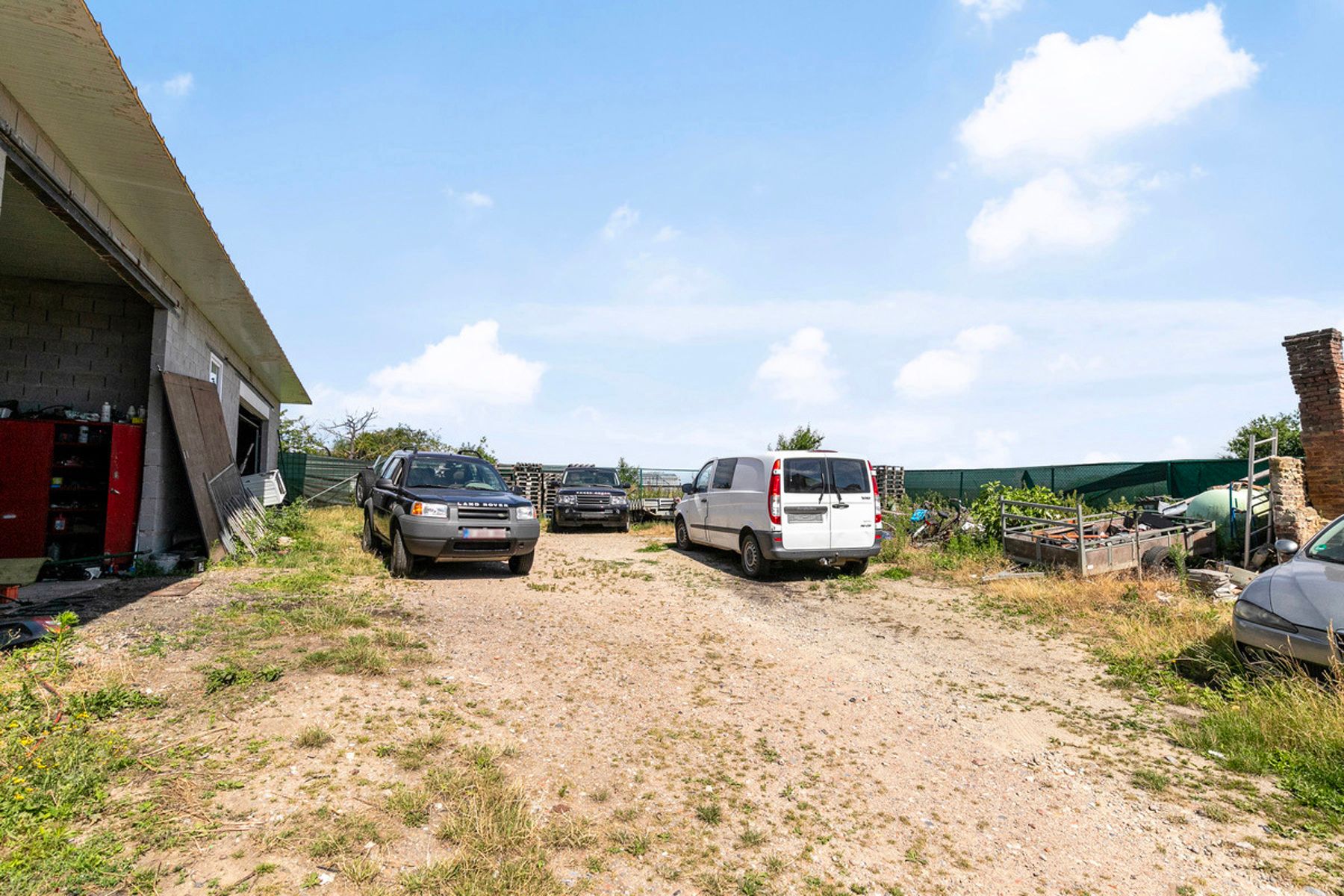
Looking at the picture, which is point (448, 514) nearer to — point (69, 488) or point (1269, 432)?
point (69, 488)

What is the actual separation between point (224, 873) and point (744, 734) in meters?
2.97

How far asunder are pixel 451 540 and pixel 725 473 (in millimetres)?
5116

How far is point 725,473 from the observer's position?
12023mm

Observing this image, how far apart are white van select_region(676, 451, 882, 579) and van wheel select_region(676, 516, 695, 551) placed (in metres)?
2.87

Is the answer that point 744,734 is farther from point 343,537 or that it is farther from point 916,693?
point 343,537

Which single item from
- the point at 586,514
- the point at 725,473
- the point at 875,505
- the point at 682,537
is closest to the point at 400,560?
the point at 725,473

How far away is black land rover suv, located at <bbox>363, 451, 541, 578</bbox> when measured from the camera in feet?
29.6

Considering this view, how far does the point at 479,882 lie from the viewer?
2.66 metres

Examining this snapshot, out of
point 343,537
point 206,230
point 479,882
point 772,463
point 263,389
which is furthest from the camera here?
point 263,389

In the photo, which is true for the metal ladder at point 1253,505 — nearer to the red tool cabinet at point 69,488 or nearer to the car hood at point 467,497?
the car hood at point 467,497

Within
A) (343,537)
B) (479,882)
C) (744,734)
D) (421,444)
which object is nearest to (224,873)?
(479,882)

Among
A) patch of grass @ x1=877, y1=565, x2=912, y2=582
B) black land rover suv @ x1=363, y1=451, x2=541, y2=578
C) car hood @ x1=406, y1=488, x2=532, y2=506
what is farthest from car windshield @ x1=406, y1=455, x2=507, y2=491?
patch of grass @ x1=877, y1=565, x2=912, y2=582

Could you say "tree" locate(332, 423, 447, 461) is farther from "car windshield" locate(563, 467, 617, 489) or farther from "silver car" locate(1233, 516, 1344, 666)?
"silver car" locate(1233, 516, 1344, 666)

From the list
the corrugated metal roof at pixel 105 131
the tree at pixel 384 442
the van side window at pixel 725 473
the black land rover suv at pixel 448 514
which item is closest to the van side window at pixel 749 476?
the van side window at pixel 725 473
